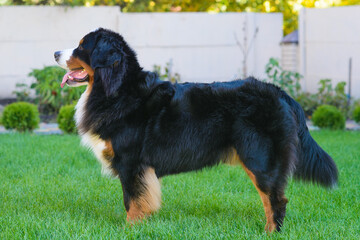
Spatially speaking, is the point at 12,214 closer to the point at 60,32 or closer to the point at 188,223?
the point at 188,223

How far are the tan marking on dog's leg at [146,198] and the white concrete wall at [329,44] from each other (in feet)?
23.3

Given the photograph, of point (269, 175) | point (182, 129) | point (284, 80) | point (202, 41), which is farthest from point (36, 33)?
point (269, 175)

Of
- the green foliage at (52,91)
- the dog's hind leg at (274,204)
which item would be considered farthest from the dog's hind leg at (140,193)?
the green foliage at (52,91)

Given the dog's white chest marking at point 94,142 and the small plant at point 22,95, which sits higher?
the dog's white chest marking at point 94,142

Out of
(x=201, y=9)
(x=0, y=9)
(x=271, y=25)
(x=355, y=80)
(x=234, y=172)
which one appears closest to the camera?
(x=234, y=172)

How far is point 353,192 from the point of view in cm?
482

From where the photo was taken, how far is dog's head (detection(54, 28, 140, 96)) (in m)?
3.80

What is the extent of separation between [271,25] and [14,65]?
19.7 feet

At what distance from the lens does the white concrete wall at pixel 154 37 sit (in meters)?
11.0

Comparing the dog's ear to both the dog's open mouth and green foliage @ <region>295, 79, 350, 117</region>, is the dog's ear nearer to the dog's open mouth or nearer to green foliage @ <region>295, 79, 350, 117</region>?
the dog's open mouth

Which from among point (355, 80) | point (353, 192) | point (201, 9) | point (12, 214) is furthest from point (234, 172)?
point (201, 9)

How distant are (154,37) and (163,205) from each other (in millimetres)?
7388

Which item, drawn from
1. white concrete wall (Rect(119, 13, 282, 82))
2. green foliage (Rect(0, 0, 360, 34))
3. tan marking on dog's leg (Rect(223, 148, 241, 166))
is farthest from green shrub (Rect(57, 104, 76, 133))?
green foliage (Rect(0, 0, 360, 34))

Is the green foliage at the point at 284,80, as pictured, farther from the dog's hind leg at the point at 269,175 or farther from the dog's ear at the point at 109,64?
the dog's ear at the point at 109,64
